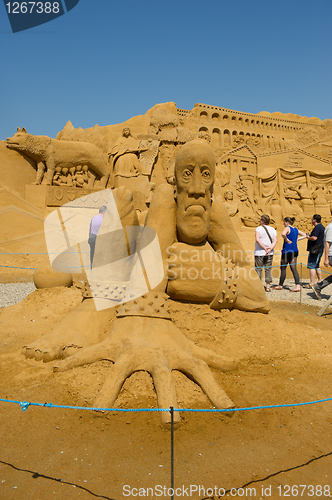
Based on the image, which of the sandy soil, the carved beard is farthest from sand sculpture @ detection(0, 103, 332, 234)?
the sandy soil

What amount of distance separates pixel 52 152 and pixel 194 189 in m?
9.05

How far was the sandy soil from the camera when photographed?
1.56 metres

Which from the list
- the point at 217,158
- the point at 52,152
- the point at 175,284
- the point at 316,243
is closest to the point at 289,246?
the point at 316,243

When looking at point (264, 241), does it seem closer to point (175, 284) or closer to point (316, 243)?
point (316, 243)

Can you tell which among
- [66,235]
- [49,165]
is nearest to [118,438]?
[66,235]

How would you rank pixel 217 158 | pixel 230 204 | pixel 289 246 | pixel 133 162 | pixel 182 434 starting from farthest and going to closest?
pixel 217 158
pixel 230 204
pixel 133 162
pixel 289 246
pixel 182 434

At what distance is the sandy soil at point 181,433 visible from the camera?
1.56 meters

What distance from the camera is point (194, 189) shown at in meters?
2.96

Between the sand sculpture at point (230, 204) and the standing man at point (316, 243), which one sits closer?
the standing man at point (316, 243)

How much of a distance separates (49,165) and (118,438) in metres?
10.3

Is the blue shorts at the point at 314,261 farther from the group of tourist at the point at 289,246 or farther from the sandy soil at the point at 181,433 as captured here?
the sandy soil at the point at 181,433

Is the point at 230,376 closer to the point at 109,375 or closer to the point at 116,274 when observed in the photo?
the point at 109,375

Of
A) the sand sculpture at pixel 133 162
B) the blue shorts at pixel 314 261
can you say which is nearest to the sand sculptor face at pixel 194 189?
the blue shorts at pixel 314 261

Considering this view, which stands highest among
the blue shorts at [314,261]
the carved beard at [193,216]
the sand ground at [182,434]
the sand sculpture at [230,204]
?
the sand sculpture at [230,204]
